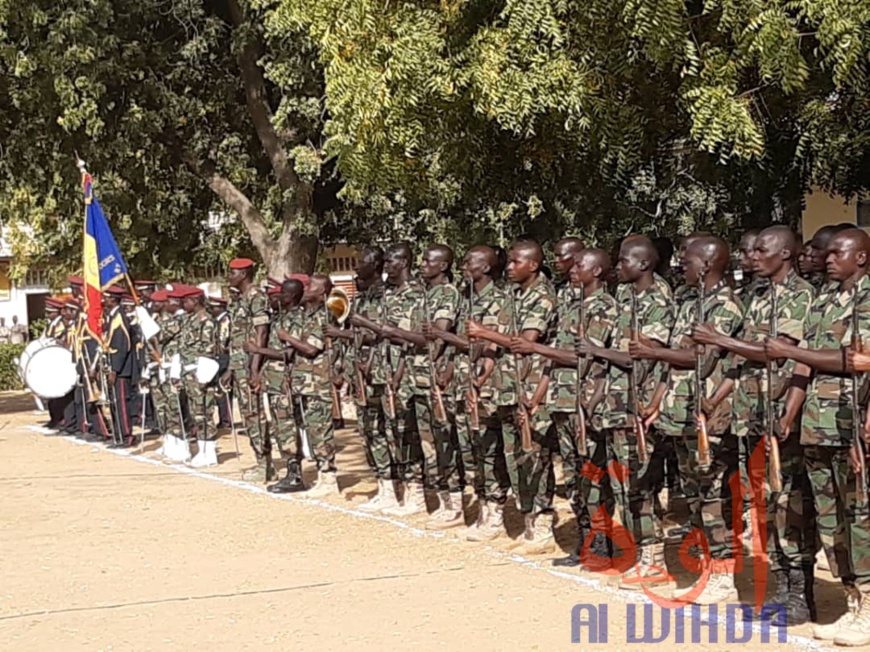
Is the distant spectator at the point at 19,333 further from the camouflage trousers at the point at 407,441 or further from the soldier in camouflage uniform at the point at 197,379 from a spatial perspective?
the camouflage trousers at the point at 407,441

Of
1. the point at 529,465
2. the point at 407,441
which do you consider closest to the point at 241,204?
the point at 407,441

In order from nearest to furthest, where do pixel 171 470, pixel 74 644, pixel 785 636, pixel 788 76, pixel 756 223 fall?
pixel 785 636 < pixel 74 644 < pixel 788 76 < pixel 756 223 < pixel 171 470

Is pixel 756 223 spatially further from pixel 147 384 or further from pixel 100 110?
pixel 100 110

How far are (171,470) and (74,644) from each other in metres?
7.44

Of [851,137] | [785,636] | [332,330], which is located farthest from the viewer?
[332,330]

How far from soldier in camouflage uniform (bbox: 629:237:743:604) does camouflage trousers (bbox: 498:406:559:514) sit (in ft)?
4.91

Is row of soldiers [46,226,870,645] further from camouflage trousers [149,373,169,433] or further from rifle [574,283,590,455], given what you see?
camouflage trousers [149,373,169,433]

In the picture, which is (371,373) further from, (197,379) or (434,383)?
(197,379)

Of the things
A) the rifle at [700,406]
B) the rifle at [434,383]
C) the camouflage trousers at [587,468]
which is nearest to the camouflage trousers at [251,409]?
the rifle at [434,383]

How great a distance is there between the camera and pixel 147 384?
16.2 metres

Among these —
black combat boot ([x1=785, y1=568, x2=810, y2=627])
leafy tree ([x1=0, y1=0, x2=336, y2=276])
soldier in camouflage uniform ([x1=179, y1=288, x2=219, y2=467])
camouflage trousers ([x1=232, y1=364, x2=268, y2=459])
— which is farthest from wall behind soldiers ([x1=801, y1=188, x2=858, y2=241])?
black combat boot ([x1=785, y1=568, x2=810, y2=627])

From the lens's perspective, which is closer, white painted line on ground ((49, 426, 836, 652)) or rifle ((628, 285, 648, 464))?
white painted line on ground ((49, 426, 836, 652))

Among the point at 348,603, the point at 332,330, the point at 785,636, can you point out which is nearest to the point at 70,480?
the point at 332,330

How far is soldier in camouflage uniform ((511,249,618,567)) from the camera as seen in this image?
8.08m
